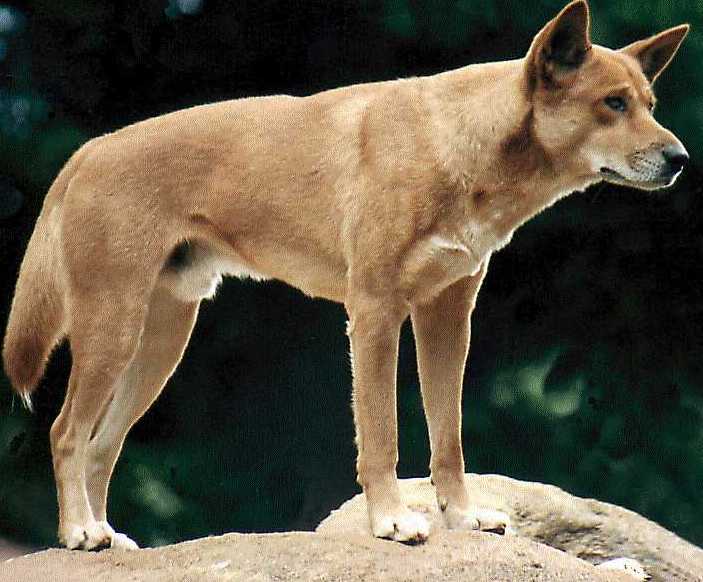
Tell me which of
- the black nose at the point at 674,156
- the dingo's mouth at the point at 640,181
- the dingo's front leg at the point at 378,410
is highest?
the black nose at the point at 674,156

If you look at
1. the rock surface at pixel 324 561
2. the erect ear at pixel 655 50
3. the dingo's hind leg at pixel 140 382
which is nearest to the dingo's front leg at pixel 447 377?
the rock surface at pixel 324 561

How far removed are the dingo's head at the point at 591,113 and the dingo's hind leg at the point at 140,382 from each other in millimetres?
1629

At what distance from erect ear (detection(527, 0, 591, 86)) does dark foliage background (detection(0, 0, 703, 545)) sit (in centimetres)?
283

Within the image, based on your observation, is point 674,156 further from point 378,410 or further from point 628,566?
point 628,566

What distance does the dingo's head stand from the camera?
3.77m

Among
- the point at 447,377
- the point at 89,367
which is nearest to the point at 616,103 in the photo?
the point at 447,377

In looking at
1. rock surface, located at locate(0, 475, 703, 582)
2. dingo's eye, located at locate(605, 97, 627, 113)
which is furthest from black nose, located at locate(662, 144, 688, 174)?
rock surface, located at locate(0, 475, 703, 582)

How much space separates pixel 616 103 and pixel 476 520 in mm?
1498

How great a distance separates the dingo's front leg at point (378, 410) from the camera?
3.86 metres

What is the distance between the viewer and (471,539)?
12.9 ft

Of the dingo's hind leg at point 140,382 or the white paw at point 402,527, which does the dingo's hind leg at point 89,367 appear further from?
the white paw at point 402,527

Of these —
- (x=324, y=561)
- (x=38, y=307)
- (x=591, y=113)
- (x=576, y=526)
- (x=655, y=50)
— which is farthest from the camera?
(x=576, y=526)

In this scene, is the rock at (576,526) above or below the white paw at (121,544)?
below

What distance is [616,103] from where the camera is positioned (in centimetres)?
383
